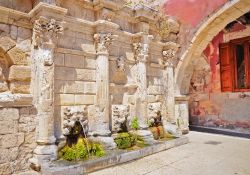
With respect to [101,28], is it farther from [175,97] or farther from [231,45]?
[231,45]

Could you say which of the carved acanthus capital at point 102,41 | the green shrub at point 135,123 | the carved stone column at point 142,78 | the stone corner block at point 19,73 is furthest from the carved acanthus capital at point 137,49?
the stone corner block at point 19,73

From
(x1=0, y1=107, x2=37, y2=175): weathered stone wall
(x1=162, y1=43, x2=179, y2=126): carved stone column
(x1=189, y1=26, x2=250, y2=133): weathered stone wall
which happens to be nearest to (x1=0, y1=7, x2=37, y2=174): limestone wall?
(x1=0, y1=107, x2=37, y2=175): weathered stone wall

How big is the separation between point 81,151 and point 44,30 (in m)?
2.06

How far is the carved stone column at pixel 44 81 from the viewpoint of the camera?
353cm

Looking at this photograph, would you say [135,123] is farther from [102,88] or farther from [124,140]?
[102,88]

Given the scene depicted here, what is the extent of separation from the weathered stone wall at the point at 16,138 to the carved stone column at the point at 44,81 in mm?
107

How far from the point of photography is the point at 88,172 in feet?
11.5

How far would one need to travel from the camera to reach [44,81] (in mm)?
3564

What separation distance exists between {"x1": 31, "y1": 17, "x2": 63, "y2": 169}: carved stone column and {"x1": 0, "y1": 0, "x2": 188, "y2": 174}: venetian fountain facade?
0.05 feet

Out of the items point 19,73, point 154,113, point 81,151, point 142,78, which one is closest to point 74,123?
point 81,151

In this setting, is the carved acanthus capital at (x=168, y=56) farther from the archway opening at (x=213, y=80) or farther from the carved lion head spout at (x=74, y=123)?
the carved lion head spout at (x=74, y=123)

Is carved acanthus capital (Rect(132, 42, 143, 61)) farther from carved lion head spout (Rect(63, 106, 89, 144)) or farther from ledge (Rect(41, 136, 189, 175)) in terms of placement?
ledge (Rect(41, 136, 189, 175))

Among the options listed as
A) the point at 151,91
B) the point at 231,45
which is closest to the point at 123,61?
the point at 151,91

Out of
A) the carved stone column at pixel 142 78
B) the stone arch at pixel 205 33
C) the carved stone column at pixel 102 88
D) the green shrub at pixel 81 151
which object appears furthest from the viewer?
the stone arch at pixel 205 33
